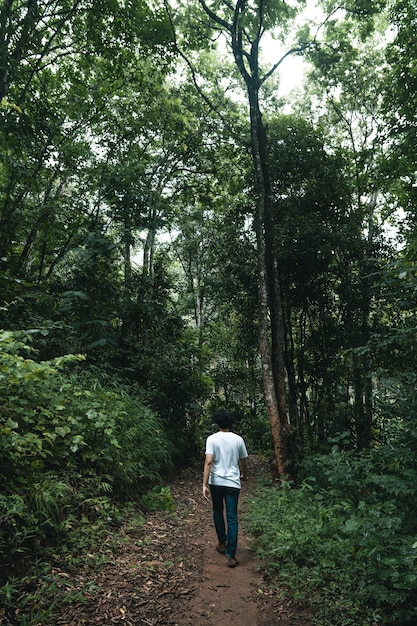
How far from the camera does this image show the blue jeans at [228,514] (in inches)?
189

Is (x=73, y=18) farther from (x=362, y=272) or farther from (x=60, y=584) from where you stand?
(x=60, y=584)

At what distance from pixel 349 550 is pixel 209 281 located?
10257 mm

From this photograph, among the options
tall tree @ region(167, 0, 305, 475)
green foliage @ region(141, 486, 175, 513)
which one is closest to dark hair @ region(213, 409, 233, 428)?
green foliage @ region(141, 486, 175, 513)

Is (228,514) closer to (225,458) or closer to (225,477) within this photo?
(225,477)

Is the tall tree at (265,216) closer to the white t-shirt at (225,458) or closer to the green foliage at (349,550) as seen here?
the green foliage at (349,550)

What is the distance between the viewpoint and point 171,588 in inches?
159

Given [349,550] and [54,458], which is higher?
[54,458]

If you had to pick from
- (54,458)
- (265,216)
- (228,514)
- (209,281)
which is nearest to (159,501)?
(228,514)

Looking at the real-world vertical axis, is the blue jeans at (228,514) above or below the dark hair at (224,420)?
below

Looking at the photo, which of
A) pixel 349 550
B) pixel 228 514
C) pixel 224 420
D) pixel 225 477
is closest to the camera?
pixel 349 550

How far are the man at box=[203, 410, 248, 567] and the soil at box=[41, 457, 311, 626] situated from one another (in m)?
0.29

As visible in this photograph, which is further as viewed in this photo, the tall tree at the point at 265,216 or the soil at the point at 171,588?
the tall tree at the point at 265,216

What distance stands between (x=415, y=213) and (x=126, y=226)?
8442 mm

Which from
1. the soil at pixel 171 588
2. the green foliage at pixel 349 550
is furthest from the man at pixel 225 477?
the green foliage at pixel 349 550
